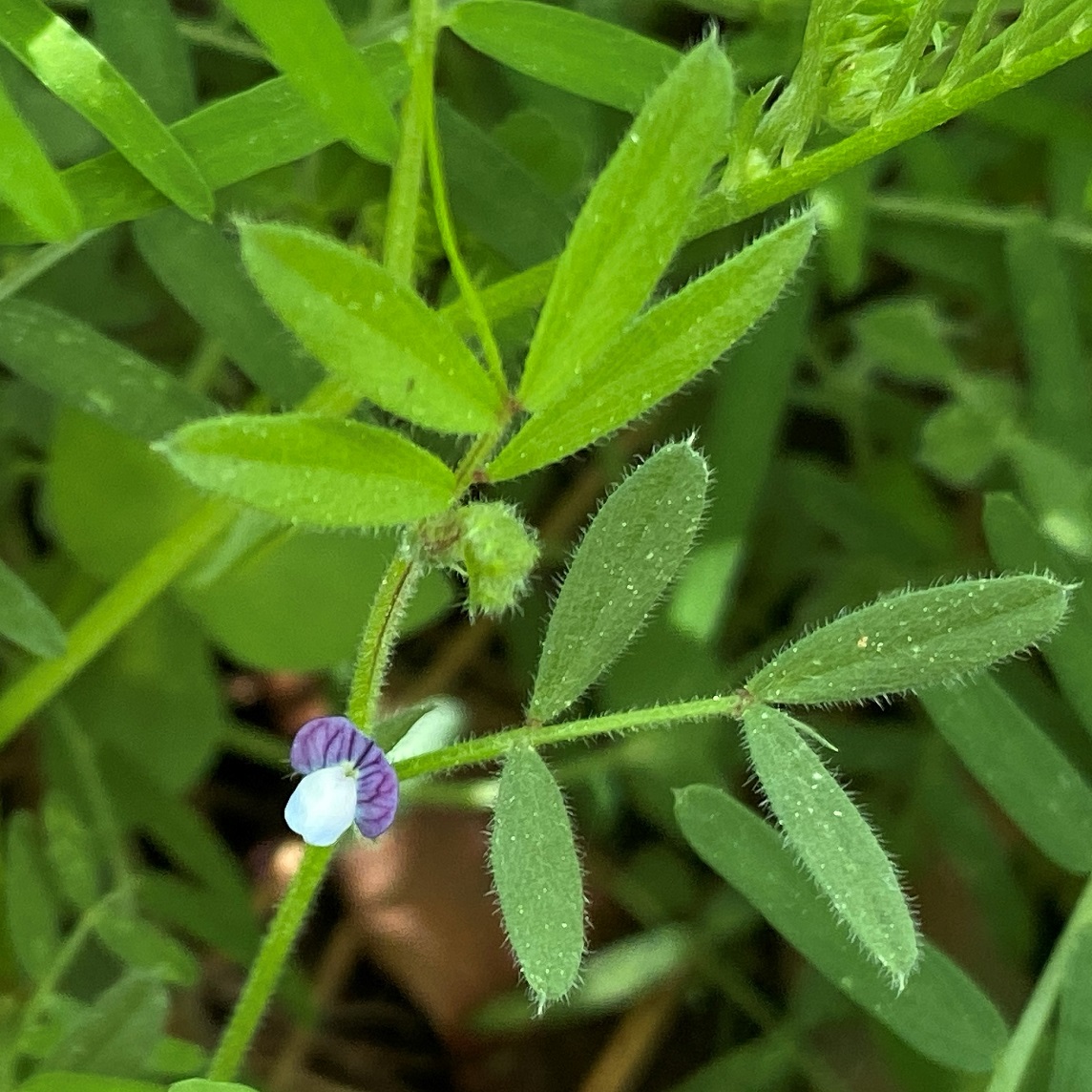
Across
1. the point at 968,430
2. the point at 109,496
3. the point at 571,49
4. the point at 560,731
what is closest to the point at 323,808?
the point at 560,731

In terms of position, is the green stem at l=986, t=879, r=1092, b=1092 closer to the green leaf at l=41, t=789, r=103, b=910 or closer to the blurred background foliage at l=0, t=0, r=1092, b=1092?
the blurred background foliage at l=0, t=0, r=1092, b=1092

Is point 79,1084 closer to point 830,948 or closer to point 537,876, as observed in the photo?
point 537,876

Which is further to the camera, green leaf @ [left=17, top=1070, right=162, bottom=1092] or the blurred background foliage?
the blurred background foliage

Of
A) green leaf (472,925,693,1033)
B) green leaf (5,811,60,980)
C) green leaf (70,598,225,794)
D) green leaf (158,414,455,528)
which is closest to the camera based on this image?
green leaf (158,414,455,528)

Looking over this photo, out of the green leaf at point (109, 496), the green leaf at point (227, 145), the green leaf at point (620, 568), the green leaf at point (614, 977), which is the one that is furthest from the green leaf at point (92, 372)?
the green leaf at point (614, 977)

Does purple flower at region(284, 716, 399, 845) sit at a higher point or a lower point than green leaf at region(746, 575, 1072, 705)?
lower

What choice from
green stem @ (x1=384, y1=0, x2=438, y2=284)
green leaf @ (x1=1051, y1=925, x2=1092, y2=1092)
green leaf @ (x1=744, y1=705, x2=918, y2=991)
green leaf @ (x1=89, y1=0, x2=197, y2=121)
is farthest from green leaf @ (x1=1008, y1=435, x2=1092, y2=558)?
green leaf @ (x1=89, y1=0, x2=197, y2=121)
